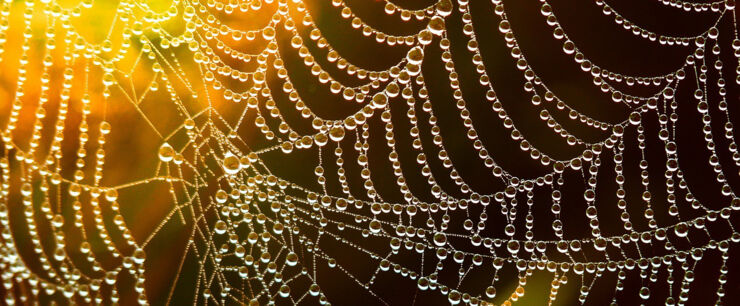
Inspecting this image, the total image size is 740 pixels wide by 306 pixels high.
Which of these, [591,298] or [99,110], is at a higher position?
[99,110]

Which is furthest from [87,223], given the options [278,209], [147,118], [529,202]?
[529,202]

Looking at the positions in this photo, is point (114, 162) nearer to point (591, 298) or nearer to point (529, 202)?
point (529, 202)

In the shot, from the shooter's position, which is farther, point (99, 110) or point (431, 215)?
point (431, 215)

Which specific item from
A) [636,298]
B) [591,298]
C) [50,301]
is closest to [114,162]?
[50,301]

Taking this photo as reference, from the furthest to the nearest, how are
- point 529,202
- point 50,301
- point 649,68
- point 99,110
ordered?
point 649,68 < point 529,202 < point 99,110 < point 50,301

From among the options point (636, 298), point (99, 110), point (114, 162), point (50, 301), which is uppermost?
point (99, 110)

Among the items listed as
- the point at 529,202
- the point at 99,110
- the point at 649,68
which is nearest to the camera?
the point at 99,110

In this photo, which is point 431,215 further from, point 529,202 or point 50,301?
point 50,301
